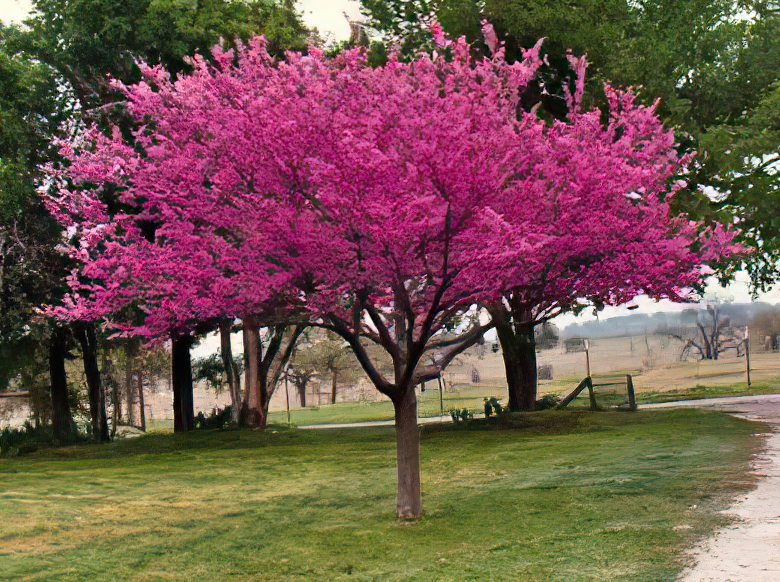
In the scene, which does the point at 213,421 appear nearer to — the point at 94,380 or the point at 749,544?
the point at 94,380

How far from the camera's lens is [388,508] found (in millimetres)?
14672

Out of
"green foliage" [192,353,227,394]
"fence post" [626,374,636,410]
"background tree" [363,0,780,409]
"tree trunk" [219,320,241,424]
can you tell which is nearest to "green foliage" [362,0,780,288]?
"background tree" [363,0,780,409]

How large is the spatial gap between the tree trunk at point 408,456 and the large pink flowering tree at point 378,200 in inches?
1.1

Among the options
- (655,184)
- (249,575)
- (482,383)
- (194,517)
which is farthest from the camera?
(482,383)

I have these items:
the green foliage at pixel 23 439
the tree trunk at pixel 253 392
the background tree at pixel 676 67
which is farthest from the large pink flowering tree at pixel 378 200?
the tree trunk at pixel 253 392

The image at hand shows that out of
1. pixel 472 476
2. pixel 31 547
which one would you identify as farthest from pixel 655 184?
pixel 31 547

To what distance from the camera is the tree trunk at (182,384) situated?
31.2 metres

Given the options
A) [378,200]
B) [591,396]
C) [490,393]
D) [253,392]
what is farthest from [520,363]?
[490,393]

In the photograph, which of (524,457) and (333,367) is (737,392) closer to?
(524,457)

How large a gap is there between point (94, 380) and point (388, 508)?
75.0 ft

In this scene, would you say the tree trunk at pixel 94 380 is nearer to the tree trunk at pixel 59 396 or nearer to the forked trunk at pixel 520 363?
the tree trunk at pixel 59 396

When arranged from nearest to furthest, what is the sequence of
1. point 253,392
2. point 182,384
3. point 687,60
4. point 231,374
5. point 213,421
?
point 687,60 → point 182,384 → point 253,392 → point 231,374 → point 213,421

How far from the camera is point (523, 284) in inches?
515

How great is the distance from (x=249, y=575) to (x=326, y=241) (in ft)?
13.9
